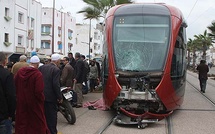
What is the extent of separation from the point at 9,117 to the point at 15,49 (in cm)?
2911

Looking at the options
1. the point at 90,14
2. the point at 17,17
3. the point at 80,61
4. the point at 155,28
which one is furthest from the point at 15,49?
the point at 155,28

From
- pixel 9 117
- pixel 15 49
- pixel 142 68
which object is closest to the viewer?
pixel 9 117

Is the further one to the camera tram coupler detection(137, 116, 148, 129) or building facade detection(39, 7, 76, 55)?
building facade detection(39, 7, 76, 55)

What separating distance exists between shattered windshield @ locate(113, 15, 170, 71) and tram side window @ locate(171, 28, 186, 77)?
0.40 metres

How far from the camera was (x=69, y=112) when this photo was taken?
8.38 m

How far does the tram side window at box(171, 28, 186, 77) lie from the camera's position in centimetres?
920

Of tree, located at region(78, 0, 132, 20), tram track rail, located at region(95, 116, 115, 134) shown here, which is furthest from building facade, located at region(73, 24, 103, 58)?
tram track rail, located at region(95, 116, 115, 134)

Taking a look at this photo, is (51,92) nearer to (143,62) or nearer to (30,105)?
(30,105)

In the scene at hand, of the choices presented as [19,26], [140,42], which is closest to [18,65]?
[140,42]

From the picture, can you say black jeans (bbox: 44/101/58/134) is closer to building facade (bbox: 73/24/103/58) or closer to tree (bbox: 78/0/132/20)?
tree (bbox: 78/0/132/20)

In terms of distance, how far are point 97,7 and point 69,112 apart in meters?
11.7

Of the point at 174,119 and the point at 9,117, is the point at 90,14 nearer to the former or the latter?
the point at 174,119

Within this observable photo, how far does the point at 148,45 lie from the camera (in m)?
9.24

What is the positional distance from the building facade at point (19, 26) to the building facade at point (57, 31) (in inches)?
243
